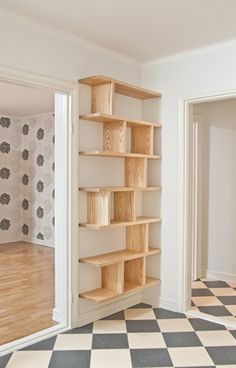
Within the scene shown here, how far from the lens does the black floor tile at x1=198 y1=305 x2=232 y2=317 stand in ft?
11.2

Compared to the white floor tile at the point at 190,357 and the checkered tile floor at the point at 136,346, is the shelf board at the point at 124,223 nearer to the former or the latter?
the checkered tile floor at the point at 136,346

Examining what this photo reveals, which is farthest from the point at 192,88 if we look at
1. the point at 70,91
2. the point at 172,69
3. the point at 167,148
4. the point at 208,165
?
the point at 208,165

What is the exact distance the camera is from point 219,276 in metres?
4.52

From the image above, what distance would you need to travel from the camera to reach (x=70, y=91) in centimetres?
304

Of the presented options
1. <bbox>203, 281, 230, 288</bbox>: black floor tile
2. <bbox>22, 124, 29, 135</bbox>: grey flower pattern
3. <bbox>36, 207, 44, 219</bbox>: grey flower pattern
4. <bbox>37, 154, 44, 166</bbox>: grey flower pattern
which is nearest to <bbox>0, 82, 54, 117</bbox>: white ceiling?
<bbox>22, 124, 29, 135</bbox>: grey flower pattern

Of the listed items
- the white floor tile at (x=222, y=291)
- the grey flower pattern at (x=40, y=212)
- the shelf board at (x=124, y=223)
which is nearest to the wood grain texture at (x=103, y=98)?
the shelf board at (x=124, y=223)

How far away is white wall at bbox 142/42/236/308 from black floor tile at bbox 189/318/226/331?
291 millimetres

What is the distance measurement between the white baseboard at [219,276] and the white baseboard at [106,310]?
4.03ft

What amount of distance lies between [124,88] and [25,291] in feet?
8.35

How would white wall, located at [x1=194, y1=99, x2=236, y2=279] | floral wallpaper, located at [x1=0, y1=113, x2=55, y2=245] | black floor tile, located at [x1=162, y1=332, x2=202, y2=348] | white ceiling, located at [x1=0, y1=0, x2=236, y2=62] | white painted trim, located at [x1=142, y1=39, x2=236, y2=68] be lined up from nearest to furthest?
white ceiling, located at [x1=0, y1=0, x2=236, y2=62] < black floor tile, located at [x1=162, y1=332, x2=202, y2=348] < white painted trim, located at [x1=142, y1=39, x2=236, y2=68] < white wall, located at [x1=194, y1=99, x2=236, y2=279] < floral wallpaper, located at [x1=0, y1=113, x2=55, y2=245]

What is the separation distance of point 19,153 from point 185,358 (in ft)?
18.3

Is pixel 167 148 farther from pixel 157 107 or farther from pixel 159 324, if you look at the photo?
pixel 159 324

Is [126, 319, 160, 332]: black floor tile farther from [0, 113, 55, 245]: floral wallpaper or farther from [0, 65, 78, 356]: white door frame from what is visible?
[0, 113, 55, 245]: floral wallpaper

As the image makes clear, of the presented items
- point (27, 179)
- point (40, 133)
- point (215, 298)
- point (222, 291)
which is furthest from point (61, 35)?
point (27, 179)
